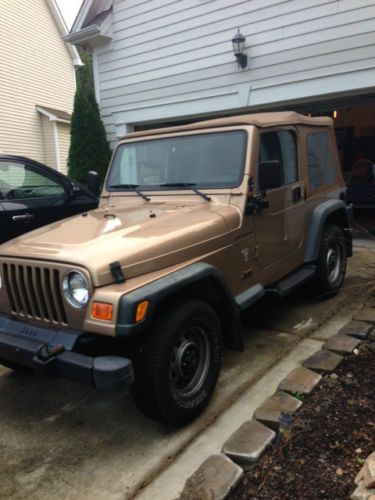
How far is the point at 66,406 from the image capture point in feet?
10.4

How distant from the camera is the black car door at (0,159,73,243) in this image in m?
4.67

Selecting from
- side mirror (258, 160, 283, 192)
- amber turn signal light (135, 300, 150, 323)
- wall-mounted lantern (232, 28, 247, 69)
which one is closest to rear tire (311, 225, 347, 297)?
side mirror (258, 160, 283, 192)

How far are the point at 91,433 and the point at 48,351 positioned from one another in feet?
2.44

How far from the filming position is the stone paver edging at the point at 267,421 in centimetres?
229

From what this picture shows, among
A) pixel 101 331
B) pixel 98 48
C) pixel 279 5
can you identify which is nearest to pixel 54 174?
pixel 101 331

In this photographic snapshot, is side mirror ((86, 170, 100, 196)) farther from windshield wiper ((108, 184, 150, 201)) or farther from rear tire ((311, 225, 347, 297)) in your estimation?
rear tire ((311, 225, 347, 297))

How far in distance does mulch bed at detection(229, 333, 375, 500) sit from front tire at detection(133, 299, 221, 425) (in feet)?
1.82

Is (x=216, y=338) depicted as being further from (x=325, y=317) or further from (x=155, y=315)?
(x=325, y=317)

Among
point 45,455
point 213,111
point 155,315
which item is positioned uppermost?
point 213,111

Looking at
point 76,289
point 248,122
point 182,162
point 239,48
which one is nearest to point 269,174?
point 248,122

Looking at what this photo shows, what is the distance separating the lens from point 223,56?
7.73m

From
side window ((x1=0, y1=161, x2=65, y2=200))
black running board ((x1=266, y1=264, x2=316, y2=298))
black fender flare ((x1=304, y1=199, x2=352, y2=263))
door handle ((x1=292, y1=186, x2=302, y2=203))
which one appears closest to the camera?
black running board ((x1=266, y1=264, x2=316, y2=298))

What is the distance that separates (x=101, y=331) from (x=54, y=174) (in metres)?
3.35

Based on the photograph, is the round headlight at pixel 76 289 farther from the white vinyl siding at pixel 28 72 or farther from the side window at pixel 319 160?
the white vinyl siding at pixel 28 72
